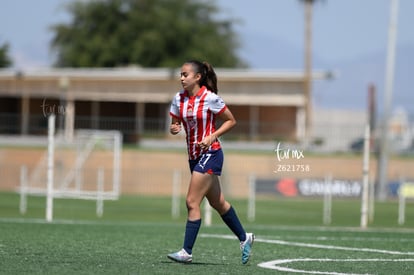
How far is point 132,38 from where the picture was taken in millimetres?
84375

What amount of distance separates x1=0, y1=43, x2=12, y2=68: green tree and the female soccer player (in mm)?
46947

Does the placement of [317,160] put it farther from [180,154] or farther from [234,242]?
[234,242]

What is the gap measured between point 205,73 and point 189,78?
0.73 ft

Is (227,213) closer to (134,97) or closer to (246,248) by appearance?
(246,248)

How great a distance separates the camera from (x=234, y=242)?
15.1 meters

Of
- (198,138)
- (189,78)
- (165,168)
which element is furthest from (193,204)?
(165,168)

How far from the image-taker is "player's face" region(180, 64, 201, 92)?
37.1ft

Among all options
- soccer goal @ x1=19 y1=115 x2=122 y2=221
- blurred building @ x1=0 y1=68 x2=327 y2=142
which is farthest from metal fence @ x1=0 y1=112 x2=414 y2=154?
soccer goal @ x1=19 y1=115 x2=122 y2=221

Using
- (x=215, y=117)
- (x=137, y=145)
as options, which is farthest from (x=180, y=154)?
(x=215, y=117)

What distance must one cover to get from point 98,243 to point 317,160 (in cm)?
3363

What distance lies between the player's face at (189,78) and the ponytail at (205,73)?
50mm

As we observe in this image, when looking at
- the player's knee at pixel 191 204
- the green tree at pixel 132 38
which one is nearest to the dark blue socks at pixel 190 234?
the player's knee at pixel 191 204

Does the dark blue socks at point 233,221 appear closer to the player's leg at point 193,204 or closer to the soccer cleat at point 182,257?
the player's leg at point 193,204

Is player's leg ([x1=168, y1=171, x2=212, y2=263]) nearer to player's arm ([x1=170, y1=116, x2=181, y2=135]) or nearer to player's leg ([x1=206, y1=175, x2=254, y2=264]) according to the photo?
player's leg ([x1=206, y1=175, x2=254, y2=264])
